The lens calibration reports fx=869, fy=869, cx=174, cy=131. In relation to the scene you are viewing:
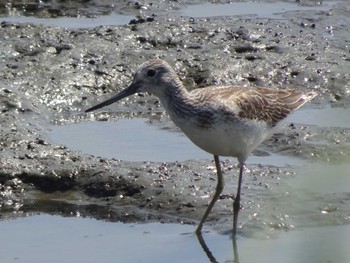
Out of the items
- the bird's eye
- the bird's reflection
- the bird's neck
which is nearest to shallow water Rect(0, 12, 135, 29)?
the bird's eye

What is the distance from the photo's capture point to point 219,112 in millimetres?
5707

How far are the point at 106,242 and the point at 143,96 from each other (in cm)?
319

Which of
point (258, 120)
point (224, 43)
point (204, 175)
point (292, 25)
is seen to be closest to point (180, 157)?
point (204, 175)

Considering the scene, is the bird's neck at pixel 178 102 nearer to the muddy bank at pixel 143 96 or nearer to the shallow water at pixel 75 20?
the muddy bank at pixel 143 96

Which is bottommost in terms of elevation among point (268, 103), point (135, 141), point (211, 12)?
point (135, 141)

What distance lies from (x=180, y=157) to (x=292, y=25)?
3.67 meters

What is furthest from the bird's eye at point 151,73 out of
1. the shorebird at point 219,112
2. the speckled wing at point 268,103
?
the speckled wing at point 268,103

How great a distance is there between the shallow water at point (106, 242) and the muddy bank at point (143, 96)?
18cm

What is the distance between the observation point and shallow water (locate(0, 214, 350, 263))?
5.86m

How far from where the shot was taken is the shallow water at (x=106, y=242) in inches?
231

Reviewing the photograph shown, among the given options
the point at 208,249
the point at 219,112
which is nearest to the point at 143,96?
the point at 208,249

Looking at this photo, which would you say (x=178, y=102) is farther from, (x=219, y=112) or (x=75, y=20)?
(x=75, y=20)

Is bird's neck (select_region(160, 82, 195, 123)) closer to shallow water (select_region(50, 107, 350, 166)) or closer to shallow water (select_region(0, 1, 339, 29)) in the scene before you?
shallow water (select_region(50, 107, 350, 166))

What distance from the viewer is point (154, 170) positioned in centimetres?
703
